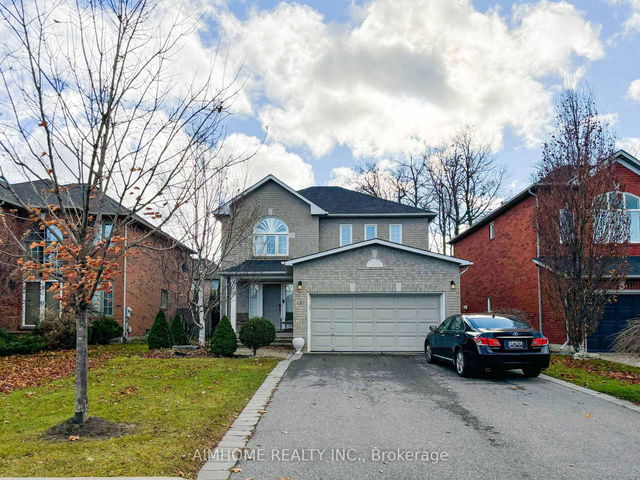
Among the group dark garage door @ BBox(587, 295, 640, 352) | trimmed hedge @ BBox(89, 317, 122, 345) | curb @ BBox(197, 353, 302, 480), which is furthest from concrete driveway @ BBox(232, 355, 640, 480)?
trimmed hedge @ BBox(89, 317, 122, 345)

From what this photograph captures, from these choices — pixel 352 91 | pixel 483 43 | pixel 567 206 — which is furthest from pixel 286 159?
pixel 567 206

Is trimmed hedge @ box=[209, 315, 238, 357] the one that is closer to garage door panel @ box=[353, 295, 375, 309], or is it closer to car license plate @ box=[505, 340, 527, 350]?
garage door panel @ box=[353, 295, 375, 309]

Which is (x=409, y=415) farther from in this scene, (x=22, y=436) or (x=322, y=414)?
(x=22, y=436)

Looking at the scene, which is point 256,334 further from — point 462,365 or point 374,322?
point 462,365

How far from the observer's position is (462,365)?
1173cm

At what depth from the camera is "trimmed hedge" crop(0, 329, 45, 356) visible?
15.4m

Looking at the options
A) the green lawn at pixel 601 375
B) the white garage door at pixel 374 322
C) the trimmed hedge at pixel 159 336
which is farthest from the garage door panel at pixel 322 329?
the green lawn at pixel 601 375

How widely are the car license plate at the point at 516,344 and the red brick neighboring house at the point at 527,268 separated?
20.8 feet

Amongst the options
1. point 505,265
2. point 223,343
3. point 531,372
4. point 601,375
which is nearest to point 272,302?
point 223,343

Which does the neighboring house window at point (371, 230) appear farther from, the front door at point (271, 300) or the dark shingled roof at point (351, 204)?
the front door at point (271, 300)

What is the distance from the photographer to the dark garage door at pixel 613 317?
58.2ft

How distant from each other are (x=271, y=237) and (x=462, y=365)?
42.2 ft

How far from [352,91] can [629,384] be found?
466 inches

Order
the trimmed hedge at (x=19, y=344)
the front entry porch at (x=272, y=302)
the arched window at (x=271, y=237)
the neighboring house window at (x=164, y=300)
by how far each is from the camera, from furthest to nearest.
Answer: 1. the neighboring house window at (x=164, y=300)
2. the arched window at (x=271, y=237)
3. the front entry porch at (x=272, y=302)
4. the trimmed hedge at (x=19, y=344)
